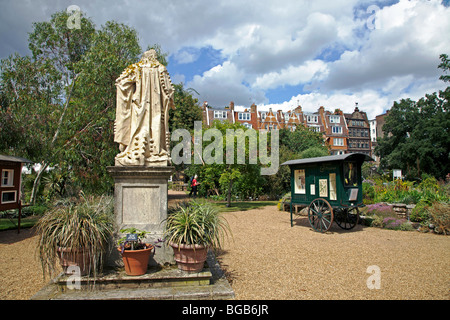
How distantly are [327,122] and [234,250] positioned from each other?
53944 millimetres

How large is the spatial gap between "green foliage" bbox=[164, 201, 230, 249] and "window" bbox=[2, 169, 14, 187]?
24.6 feet

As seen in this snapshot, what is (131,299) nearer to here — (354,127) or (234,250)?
(234,250)

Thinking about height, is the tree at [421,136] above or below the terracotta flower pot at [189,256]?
above

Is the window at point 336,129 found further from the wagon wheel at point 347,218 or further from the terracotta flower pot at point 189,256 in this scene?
the terracotta flower pot at point 189,256

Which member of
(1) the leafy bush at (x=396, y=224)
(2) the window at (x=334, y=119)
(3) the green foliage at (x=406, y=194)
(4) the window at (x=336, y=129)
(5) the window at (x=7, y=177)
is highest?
(2) the window at (x=334, y=119)

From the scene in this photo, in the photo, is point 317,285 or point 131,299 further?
point 317,285

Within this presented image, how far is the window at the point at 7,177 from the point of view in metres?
9.19

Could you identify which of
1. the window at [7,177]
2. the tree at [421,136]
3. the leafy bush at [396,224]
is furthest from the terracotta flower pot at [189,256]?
the tree at [421,136]

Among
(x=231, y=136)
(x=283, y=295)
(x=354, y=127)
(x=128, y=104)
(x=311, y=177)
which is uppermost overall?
(x=354, y=127)

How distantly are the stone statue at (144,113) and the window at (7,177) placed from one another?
6448mm

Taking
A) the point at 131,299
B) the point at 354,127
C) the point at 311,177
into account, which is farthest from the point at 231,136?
the point at 354,127

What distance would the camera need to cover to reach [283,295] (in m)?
4.34

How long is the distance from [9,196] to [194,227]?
8070mm

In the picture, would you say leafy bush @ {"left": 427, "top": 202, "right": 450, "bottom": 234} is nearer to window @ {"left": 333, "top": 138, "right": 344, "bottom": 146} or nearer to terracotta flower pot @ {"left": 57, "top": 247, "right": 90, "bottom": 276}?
terracotta flower pot @ {"left": 57, "top": 247, "right": 90, "bottom": 276}
